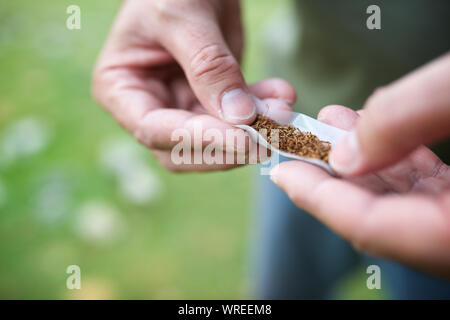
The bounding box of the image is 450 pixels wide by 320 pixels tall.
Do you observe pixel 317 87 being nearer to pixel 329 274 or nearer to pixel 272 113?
pixel 272 113

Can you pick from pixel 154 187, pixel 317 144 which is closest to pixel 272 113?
pixel 317 144

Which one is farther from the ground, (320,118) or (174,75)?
(174,75)

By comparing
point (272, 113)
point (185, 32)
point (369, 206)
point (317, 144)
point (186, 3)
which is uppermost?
point (186, 3)

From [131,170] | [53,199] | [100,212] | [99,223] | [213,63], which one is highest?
[131,170]

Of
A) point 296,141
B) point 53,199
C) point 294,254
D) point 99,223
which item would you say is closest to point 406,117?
point 296,141

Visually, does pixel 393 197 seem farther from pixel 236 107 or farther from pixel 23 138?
pixel 23 138

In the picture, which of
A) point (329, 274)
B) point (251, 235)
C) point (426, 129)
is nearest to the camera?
point (426, 129)

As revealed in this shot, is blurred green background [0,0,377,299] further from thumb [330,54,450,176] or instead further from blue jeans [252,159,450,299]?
thumb [330,54,450,176]
